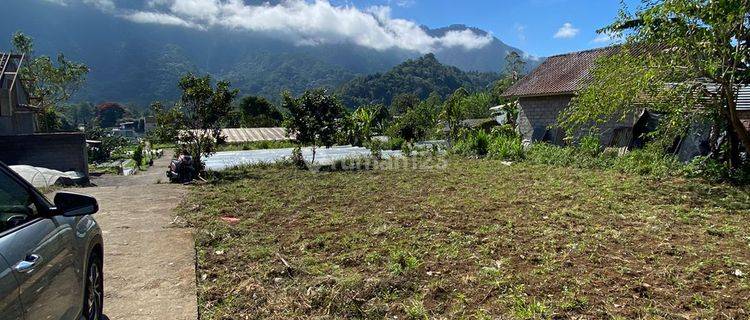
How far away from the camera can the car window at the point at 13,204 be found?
2112 millimetres

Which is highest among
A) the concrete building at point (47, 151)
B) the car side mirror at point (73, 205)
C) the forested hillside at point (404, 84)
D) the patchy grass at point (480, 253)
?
the forested hillside at point (404, 84)

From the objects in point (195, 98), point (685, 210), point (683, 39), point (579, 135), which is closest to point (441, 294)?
point (685, 210)

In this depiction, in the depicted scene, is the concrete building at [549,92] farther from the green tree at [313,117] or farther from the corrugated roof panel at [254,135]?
the corrugated roof panel at [254,135]

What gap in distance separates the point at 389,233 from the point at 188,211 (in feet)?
12.7

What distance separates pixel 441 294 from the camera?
373 cm

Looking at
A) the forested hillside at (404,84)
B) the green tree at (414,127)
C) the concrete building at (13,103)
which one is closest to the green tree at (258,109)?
the green tree at (414,127)

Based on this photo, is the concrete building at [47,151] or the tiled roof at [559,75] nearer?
the concrete building at [47,151]

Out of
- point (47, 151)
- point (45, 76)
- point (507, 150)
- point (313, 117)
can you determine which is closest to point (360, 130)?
point (313, 117)

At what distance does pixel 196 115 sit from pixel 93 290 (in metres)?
10.4

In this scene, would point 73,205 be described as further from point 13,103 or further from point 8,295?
point 13,103

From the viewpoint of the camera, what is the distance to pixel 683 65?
8.12 metres

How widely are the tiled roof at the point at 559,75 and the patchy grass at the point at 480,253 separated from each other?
10586 mm

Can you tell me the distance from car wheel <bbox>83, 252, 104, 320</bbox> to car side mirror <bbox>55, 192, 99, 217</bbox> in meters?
0.58

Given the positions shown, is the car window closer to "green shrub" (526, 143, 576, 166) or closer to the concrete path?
the concrete path
